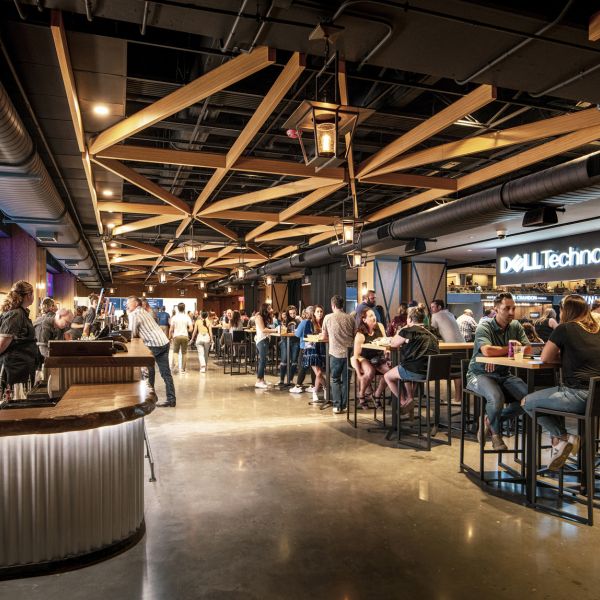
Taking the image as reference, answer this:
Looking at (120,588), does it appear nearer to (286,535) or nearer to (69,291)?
(286,535)

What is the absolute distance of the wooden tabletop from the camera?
12.7ft

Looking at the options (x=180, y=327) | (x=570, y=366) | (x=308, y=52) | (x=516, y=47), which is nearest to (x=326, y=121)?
(x=308, y=52)

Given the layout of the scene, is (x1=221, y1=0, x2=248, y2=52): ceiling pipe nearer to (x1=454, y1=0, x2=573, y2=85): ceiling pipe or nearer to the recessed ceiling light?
(x1=454, y1=0, x2=573, y2=85): ceiling pipe

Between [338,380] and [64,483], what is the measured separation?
5009 millimetres

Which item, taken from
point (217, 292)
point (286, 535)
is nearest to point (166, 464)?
point (286, 535)

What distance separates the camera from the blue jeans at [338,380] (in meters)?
7.15

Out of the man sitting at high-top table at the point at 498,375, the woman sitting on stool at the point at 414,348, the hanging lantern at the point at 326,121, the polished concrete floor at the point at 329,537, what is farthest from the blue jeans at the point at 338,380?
the hanging lantern at the point at 326,121

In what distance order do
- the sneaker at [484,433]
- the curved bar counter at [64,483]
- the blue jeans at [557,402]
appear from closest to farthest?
the curved bar counter at [64,483] < the blue jeans at [557,402] < the sneaker at [484,433]

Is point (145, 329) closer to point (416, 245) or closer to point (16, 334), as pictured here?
point (16, 334)

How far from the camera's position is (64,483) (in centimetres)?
271

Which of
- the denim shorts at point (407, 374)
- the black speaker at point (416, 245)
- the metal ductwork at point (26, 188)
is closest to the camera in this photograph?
the metal ductwork at point (26, 188)

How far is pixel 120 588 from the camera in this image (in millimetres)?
2594

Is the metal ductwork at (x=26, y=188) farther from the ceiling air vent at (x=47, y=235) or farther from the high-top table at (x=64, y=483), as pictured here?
the high-top table at (x=64, y=483)

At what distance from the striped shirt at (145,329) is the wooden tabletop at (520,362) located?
14.8 feet
